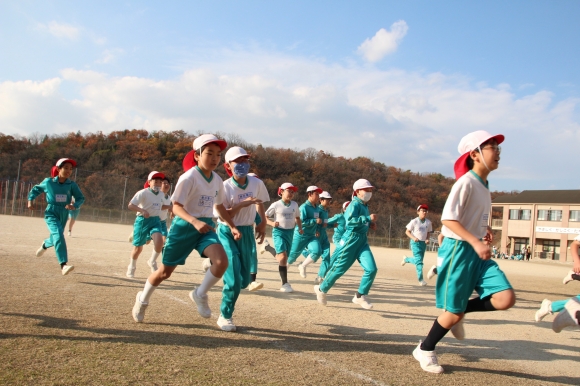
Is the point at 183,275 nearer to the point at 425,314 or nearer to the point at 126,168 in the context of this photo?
the point at 425,314

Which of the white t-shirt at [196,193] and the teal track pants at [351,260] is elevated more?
the white t-shirt at [196,193]

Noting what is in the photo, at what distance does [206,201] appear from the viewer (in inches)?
202

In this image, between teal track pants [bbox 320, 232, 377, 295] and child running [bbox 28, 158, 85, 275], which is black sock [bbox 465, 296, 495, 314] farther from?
child running [bbox 28, 158, 85, 275]

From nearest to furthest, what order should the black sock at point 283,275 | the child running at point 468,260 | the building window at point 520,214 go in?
the child running at point 468,260 → the black sock at point 283,275 → the building window at point 520,214

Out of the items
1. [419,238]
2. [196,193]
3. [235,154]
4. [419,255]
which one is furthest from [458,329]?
[419,238]

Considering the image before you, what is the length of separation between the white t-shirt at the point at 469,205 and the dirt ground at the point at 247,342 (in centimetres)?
131

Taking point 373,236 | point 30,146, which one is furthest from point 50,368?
point 30,146

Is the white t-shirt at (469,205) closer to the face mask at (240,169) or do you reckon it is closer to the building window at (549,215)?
the face mask at (240,169)

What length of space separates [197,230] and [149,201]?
4860 mm

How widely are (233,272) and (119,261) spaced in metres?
7.09

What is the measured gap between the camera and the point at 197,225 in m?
4.61

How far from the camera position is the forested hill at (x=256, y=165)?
2045 inches

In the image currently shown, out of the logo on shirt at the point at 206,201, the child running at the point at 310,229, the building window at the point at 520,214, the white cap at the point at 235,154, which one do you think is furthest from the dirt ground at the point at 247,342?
the building window at the point at 520,214

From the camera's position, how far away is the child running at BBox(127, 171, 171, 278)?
9055 millimetres
